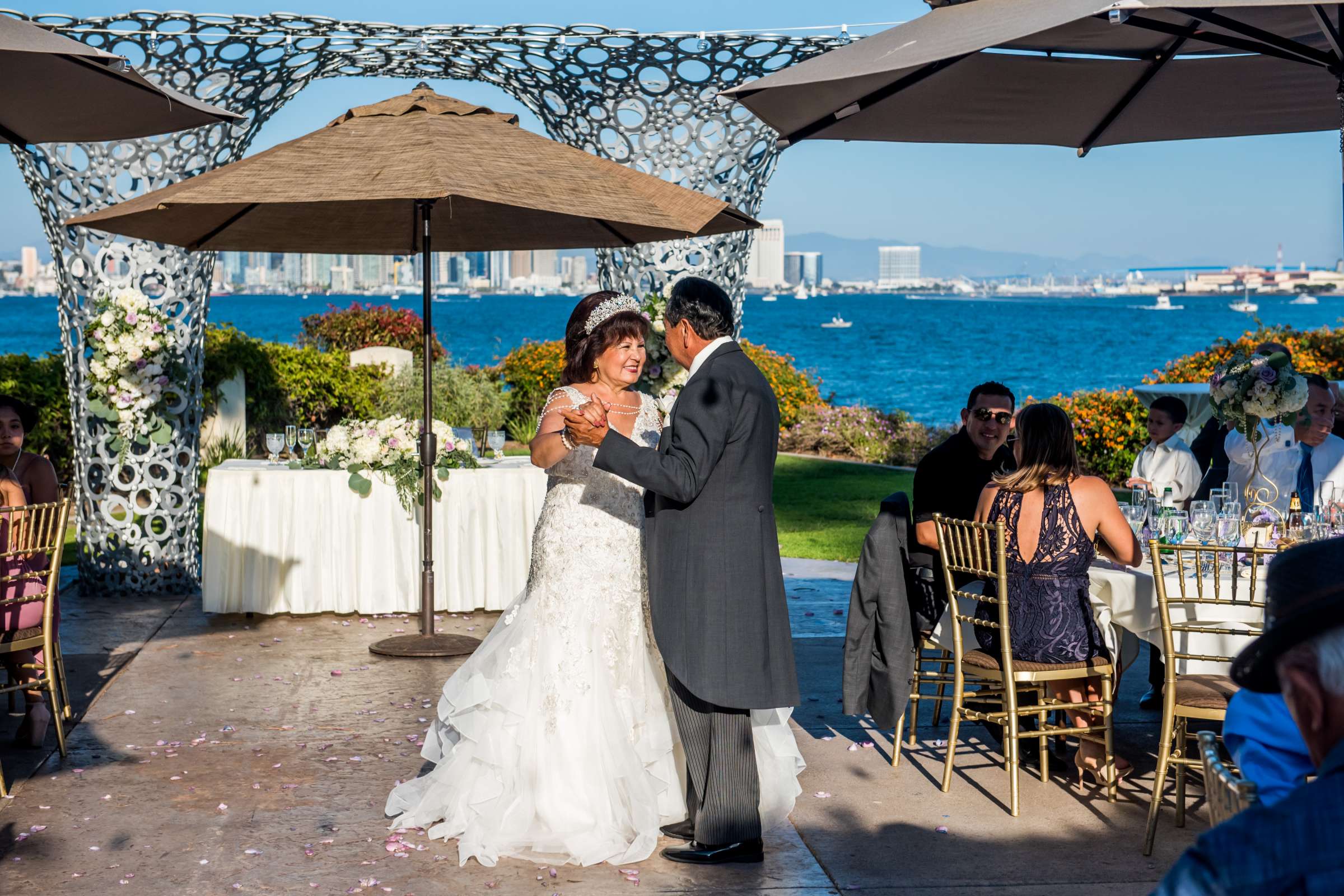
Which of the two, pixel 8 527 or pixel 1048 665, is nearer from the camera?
pixel 1048 665

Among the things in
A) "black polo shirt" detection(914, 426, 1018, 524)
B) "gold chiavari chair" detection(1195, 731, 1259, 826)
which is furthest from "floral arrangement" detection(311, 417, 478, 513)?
"gold chiavari chair" detection(1195, 731, 1259, 826)

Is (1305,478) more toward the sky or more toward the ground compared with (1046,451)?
more toward the ground

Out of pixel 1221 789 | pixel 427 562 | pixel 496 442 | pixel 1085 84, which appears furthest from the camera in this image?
pixel 496 442

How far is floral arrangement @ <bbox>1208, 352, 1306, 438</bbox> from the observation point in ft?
17.7

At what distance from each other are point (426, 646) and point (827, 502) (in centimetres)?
670

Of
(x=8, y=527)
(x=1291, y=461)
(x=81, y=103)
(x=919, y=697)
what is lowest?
(x=919, y=697)

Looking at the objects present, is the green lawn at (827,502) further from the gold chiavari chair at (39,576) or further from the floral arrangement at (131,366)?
the gold chiavari chair at (39,576)

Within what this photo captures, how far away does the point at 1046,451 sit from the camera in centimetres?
485

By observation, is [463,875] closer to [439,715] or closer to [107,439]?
[439,715]

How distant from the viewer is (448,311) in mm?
106500

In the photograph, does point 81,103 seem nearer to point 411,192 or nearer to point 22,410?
point 22,410

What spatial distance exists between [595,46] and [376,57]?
62.2 inches

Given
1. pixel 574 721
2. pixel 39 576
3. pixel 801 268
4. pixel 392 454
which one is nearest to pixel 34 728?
pixel 39 576

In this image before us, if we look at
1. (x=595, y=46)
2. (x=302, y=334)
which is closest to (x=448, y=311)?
(x=302, y=334)
